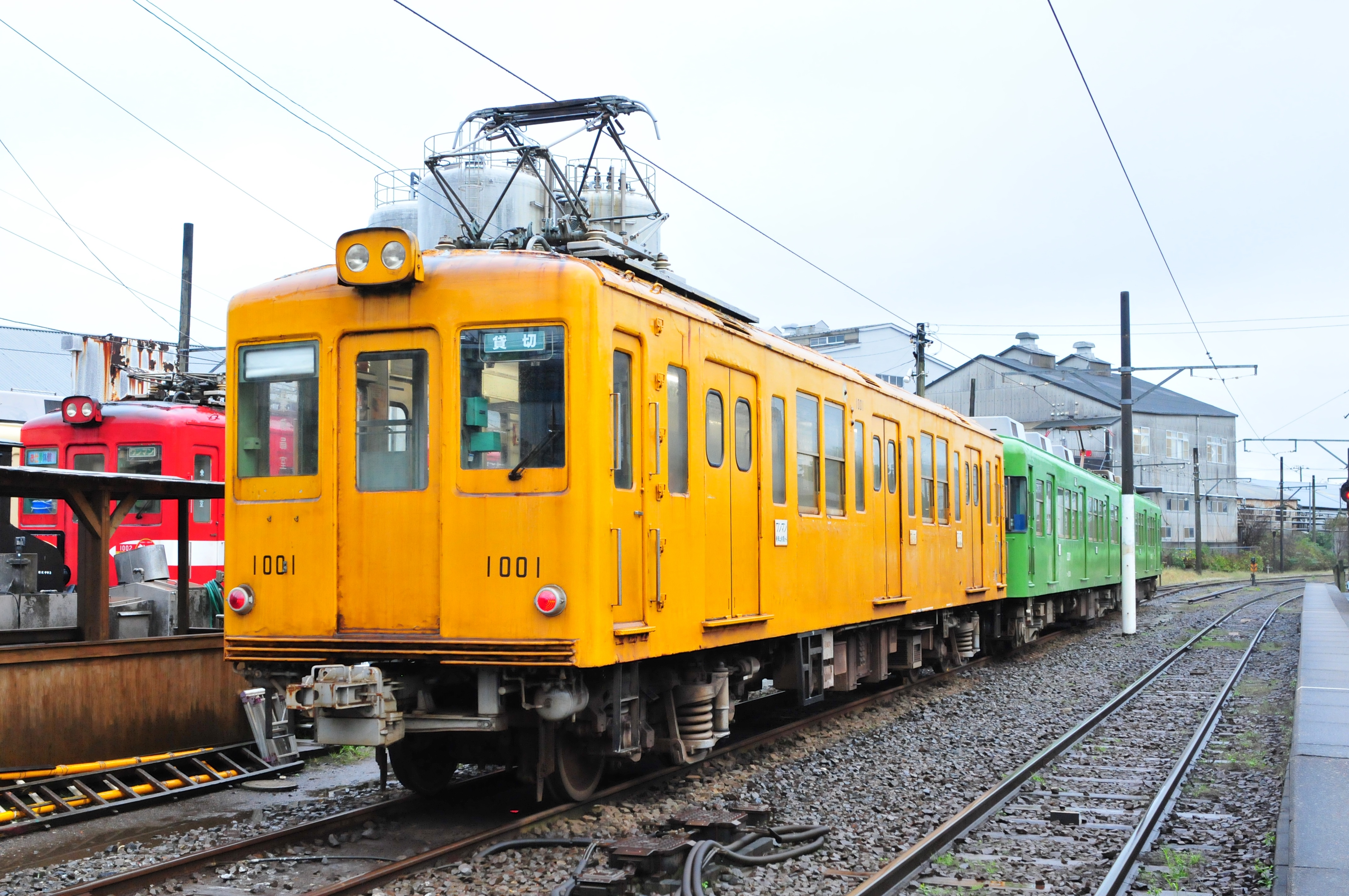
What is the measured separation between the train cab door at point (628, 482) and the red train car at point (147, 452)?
30.0 ft

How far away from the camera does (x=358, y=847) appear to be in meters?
6.99

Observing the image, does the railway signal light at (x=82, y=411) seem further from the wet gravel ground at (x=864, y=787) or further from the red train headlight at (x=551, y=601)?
the red train headlight at (x=551, y=601)

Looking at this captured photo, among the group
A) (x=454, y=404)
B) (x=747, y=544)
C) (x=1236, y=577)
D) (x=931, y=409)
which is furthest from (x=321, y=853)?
(x=1236, y=577)

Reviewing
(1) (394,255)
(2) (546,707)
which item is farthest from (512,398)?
(2) (546,707)

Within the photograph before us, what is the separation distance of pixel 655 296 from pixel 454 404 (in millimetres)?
1498

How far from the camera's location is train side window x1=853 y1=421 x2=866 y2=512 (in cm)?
1122

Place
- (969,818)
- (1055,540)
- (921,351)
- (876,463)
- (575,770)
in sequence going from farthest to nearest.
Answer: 1. (921,351)
2. (1055,540)
3. (876,463)
4. (575,770)
5. (969,818)

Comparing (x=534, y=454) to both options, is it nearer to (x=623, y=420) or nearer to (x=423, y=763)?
(x=623, y=420)

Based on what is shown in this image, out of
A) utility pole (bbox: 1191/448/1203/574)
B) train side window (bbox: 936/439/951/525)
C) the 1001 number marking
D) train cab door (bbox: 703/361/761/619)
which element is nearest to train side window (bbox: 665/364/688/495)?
train cab door (bbox: 703/361/761/619)

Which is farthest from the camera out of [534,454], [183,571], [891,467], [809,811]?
[891,467]

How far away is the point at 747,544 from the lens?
8.81 m

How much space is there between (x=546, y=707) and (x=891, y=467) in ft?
21.3

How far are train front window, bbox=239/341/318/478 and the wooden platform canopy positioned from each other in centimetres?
198

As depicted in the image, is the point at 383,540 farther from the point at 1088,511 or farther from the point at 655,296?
the point at 1088,511
